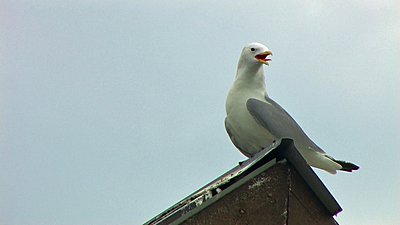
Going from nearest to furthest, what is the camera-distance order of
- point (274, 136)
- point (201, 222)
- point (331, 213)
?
point (201, 222) < point (331, 213) < point (274, 136)

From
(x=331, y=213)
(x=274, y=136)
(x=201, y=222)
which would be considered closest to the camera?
(x=201, y=222)

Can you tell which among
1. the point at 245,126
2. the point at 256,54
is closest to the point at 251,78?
the point at 256,54

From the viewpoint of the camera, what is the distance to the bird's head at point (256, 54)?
880 cm

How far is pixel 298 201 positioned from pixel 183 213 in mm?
694

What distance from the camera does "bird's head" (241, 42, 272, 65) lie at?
880 cm

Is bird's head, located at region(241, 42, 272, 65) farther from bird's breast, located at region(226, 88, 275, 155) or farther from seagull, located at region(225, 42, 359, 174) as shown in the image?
bird's breast, located at region(226, 88, 275, 155)

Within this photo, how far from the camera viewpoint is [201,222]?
4.41 m

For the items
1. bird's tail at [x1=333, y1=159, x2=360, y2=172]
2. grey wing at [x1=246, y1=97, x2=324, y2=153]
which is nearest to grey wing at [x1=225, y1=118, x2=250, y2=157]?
grey wing at [x1=246, y1=97, x2=324, y2=153]

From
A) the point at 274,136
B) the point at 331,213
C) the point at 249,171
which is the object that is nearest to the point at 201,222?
the point at 249,171

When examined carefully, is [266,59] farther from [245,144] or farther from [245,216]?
[245,216]

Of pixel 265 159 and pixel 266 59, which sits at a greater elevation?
pixel 266 59

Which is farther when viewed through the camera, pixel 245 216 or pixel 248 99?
pixel 248 99

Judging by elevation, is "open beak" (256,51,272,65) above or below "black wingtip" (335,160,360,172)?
above

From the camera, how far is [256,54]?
884 centimetres
